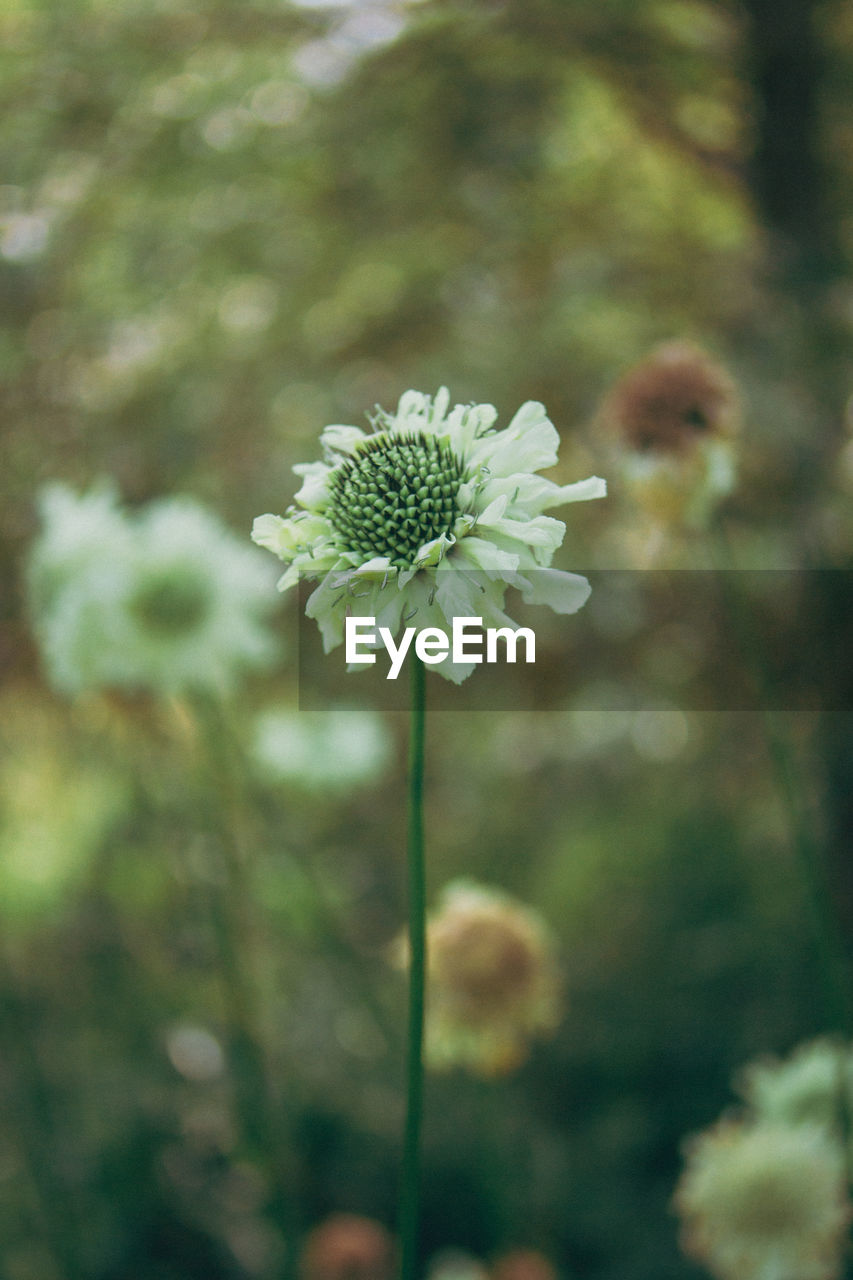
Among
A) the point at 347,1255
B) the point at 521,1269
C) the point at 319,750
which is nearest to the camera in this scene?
the point at 521,1269

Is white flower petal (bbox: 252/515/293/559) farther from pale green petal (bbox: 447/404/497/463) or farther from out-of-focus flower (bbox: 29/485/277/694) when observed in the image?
out-of-focus flower (bbox: 29/485/277/694)

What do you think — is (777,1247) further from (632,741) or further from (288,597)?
(632,741)

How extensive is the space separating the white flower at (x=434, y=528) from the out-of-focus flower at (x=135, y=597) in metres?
0.71

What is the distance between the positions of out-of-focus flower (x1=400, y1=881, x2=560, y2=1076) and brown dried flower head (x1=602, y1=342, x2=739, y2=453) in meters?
0.65

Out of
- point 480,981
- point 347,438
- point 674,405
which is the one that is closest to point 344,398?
point 674,405

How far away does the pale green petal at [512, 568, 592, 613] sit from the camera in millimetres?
524

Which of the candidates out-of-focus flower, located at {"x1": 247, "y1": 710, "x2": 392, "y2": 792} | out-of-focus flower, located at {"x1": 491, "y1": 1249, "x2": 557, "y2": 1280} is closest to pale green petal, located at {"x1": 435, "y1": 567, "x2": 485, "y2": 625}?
out-of-focus flower, located at {"x1": 491, "y1": 1249, "x2": 557, "y2": 1280}

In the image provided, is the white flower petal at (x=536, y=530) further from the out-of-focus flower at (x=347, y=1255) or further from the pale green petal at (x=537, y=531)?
the out-of-focus flower at (x=347, y=1255)

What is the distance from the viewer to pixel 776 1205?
1.00 m

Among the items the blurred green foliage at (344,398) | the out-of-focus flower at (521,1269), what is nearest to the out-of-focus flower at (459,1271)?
the out-of-focus flower at (521,1269)

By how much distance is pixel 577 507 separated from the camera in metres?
2.12

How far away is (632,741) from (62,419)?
1.78m

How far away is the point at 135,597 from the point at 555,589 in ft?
2.89

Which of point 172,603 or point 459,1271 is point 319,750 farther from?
point 459,1271
